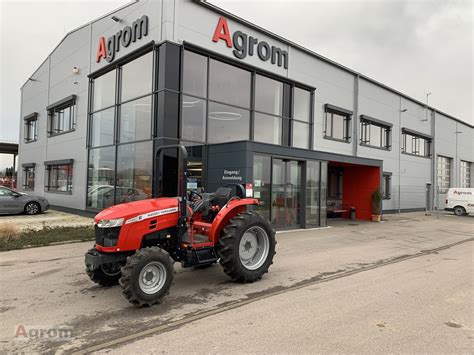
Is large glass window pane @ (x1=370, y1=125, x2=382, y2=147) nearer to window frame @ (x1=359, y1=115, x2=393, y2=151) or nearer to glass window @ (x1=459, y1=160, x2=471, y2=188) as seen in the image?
window frame @ (x1=359, y1=115, x2=393, y2=151)

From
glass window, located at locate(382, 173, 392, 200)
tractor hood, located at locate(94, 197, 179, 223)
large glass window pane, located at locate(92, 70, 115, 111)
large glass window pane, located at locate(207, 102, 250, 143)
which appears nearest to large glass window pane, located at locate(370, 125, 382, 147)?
glass window, located at locate(382, 173, 392, 200)

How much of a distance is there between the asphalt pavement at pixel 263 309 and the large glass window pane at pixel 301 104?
9610mm

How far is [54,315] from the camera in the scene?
4.27 meters

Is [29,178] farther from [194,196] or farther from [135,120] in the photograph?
[194,196]

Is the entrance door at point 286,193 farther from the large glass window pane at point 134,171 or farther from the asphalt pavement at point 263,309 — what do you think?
the asphalt pavement at point 263,309

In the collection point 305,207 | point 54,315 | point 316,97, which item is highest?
point 316,97

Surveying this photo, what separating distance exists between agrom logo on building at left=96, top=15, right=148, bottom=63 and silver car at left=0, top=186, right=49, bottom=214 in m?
6.76

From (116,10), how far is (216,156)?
7.29m

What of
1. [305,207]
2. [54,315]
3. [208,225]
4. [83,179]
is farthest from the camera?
[83,179]

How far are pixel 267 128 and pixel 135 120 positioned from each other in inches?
212

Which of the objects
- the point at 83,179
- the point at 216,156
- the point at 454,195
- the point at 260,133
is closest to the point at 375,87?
the point at 454,195

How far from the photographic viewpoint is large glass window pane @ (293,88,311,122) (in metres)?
15.9

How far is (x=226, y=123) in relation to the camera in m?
13.2

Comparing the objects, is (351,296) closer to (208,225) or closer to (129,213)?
(208,225)
